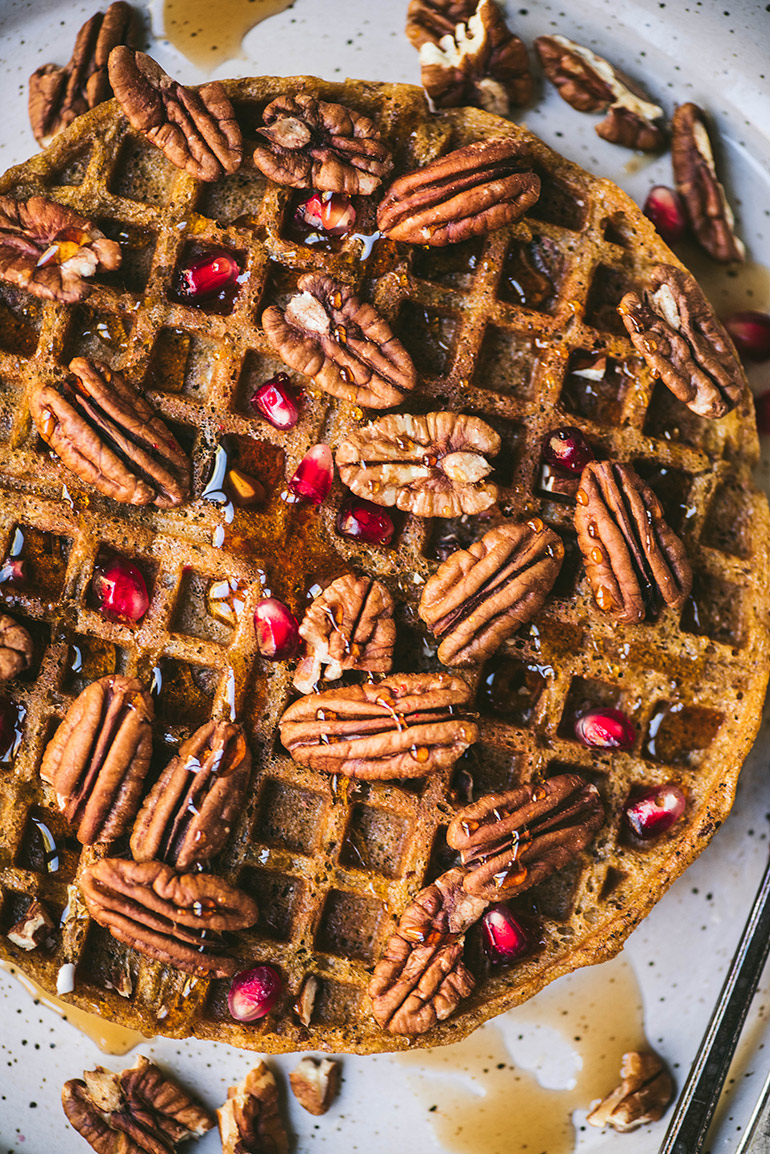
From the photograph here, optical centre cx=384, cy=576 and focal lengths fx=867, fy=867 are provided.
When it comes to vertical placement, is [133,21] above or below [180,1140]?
above

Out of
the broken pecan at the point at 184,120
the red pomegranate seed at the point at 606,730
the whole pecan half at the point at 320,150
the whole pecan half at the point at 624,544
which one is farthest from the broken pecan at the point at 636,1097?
the broken pecan at the point at 184,120

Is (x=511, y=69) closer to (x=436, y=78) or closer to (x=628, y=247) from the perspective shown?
(x=436, y=78)

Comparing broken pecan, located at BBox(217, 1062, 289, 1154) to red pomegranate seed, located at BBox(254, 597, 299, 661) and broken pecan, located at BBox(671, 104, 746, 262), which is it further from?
broken pecan, located at BBox(671, 104, 746, 262)

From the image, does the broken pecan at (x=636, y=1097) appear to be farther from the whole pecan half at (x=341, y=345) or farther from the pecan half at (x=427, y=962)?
the whole pecan half at (x=341, y=345)

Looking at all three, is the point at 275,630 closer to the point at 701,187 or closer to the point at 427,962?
the point at 427,962

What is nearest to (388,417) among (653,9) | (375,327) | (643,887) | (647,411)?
(375,327)

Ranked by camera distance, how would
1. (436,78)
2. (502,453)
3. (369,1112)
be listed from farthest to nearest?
1. (369,1112)
2. (436,78)
3. (502,453)

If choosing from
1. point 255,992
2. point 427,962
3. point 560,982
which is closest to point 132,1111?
point 255,992
